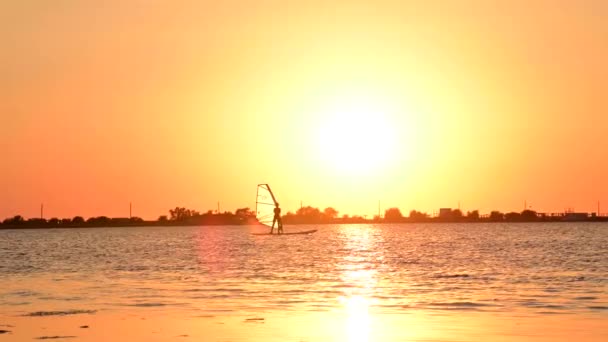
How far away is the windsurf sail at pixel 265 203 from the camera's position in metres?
128

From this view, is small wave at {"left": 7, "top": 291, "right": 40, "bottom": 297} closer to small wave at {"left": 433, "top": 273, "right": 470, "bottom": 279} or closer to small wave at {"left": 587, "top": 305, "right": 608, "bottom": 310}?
small wave at {"left": 433, "top": 273, "right": 470, "bottom": 279}

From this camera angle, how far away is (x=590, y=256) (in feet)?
245

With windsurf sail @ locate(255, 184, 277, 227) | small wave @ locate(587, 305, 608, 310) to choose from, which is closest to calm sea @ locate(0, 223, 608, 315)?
small wave @ locate(587, 305, 608, 310)

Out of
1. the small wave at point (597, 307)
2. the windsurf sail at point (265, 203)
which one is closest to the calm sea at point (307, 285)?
the small wave at point (597, 307)

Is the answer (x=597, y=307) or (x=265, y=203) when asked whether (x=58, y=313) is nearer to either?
(x=597, y=307)

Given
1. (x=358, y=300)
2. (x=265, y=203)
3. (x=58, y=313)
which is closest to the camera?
(x=58, y=313)

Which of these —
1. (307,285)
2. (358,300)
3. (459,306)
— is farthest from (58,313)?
(307,285)

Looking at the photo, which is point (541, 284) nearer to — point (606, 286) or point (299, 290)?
point (606, 286)

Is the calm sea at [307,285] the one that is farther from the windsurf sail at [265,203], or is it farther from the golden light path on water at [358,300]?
the windsurf sail at [265,203]

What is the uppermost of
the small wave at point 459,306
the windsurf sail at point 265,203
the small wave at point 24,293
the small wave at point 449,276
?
the windsurf sail at point 265,203

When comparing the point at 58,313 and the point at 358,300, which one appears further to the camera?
the point at 358,300

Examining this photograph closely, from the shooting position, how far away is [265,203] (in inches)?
5143

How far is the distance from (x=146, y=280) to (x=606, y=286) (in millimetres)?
21194

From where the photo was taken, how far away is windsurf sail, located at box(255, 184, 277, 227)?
12810 cm
